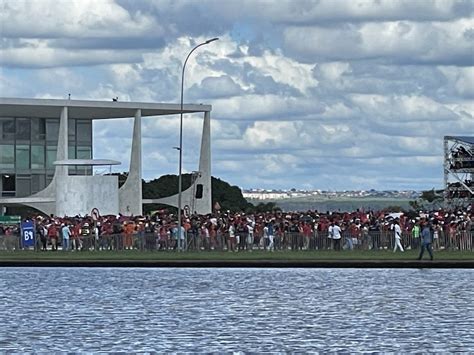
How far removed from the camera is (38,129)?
95.2m

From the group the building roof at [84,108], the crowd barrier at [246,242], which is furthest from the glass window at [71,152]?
the crowd barrier at [246,242]

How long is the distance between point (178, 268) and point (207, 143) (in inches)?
1873

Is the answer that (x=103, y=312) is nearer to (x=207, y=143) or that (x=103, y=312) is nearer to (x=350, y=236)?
(x=350, y=236)

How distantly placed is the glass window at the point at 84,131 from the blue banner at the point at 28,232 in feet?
→ 137

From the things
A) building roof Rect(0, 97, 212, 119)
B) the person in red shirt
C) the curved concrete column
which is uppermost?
building roof Rect(0, 97, 212, 119)

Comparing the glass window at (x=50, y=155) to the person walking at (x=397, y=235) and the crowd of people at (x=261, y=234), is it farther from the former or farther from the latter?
the person walking at (x=397, y=235)

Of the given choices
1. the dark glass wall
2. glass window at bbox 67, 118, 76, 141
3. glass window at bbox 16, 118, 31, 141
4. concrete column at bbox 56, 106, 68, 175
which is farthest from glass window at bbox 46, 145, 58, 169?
concrete column at bbox 56, 106, 68, 175

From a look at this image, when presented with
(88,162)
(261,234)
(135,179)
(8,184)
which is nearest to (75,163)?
(88,162)

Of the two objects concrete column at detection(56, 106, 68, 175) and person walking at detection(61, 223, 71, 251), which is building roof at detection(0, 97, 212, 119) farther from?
person walking at detection(61, 223, 71, 251)

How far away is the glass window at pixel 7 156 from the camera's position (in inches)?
3701

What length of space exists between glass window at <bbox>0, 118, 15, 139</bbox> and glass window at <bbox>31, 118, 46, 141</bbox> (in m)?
1.38

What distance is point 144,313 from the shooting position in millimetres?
30156

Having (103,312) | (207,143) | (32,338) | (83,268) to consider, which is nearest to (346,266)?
(83,268)

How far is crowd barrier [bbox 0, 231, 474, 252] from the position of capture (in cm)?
5131
